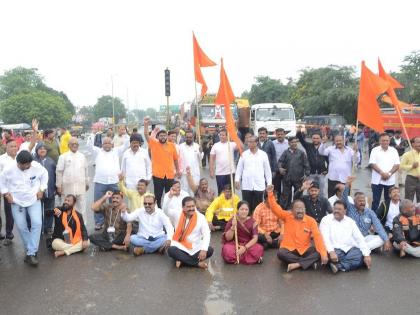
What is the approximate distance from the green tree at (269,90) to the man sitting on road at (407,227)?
51.9 m

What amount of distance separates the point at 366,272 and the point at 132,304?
9.62 ft

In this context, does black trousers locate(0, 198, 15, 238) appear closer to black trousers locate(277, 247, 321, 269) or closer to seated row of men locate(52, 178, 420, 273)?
seated row of men locate(52, 178, 420, 273)

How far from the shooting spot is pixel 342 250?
5.66 meters

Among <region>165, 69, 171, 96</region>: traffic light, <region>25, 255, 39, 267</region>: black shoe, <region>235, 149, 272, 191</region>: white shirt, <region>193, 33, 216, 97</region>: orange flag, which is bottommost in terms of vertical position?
<region>25, 255, 39, 267</region>: black shoe

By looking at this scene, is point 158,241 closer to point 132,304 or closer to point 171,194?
point 171,194

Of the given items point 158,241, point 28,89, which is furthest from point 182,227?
point 28,89

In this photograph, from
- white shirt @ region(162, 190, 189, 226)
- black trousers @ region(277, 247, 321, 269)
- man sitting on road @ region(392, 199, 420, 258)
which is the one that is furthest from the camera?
white shirt @ region(162, 190, 189, 226)

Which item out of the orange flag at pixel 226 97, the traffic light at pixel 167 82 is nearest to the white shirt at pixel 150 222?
the orange flag at pixel 226 97

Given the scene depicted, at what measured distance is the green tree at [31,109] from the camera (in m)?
67.8

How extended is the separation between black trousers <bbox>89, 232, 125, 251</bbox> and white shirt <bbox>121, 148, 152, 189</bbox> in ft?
4.12

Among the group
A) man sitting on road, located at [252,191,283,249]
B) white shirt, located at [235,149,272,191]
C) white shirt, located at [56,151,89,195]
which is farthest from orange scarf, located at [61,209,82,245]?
white shirt, located at [235,149,272,191]

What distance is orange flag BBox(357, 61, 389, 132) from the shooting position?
6691 millimetres

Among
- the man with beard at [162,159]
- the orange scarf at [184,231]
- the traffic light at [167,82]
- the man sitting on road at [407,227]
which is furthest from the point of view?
the traffic light at [167,82]

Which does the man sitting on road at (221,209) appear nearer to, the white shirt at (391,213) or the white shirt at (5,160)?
the white shirt at (391,213)
